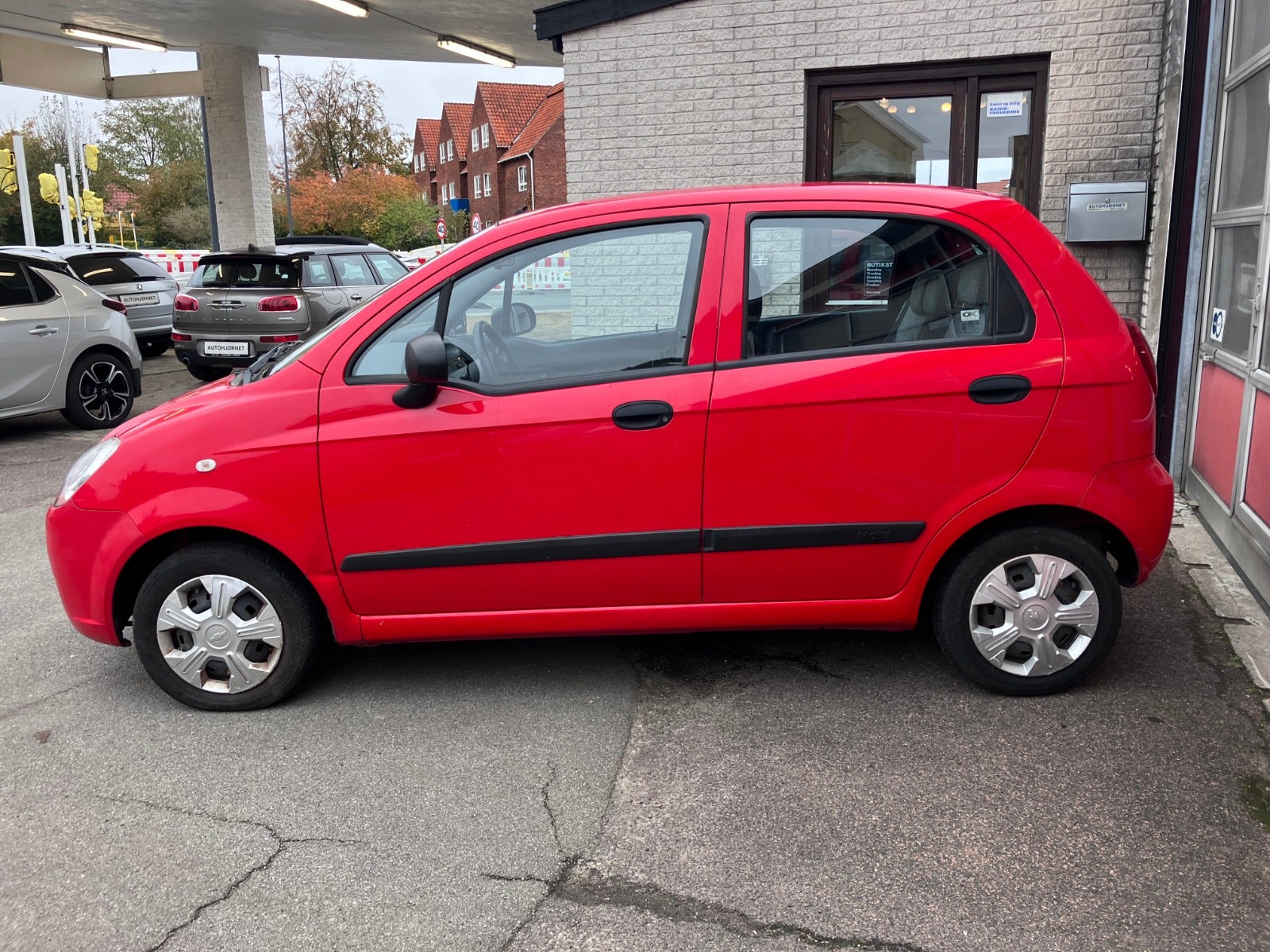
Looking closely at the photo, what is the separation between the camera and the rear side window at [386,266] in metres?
13.9

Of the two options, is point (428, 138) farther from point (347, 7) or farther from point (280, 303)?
point (280, 303)

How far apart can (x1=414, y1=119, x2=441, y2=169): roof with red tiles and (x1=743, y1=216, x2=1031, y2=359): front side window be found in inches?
3544

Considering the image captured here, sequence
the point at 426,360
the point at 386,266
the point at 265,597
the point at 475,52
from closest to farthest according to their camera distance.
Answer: the point at 426,360 → the point at 265,597 → the point at 386,266 → the point at 475,52

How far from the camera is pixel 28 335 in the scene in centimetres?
930

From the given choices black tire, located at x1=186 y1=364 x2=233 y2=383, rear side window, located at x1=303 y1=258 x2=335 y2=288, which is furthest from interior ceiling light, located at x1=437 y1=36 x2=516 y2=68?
black tire, located at x1=186 y1=364 x2=233 y2=383

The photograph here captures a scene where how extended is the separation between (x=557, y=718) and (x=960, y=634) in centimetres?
143

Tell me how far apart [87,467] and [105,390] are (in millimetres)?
6996

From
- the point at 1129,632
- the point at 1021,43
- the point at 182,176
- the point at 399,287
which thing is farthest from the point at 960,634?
the point at 182,176

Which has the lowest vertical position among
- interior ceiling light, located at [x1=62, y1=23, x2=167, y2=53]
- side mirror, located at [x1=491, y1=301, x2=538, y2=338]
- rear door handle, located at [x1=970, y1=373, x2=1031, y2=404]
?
rear door handle, located at [x1=970, y1=373, x2=1031, y2=404]

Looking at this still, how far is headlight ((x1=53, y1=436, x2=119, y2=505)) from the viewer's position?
12.7 feet

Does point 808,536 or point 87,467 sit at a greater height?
point 87,467

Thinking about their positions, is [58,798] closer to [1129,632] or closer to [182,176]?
[1129,632]

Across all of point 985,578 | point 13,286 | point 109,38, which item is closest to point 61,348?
point 13,286

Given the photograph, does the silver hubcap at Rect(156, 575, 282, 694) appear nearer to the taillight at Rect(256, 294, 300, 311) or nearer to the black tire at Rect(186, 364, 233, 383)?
the taillight at Rect(256, 294, 300, 311)
